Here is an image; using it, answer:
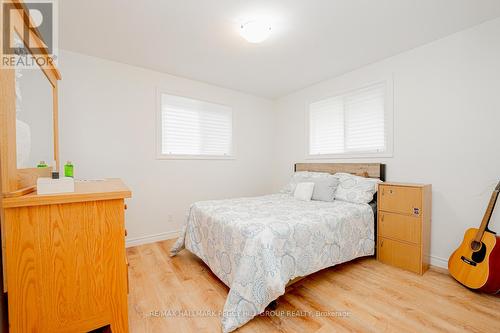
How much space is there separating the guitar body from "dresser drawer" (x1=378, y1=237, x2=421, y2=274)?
280 millimetres

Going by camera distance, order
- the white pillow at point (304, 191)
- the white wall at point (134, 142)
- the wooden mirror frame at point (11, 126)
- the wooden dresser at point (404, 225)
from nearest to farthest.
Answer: the wooden mirror frame at point (11, 126) → the wooden dresser at point (404, 225) → the white wall at point (134, 142) → the white pillow at point (304, 191)

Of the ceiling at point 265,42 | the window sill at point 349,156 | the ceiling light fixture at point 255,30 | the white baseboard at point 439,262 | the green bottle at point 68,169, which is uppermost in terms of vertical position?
the ceiling at point 265,42

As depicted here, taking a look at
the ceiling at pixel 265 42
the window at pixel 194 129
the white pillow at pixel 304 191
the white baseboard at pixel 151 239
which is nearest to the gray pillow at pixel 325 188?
the white pillow at pixel 304 191

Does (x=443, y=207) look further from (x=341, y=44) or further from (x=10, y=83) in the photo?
(x=10, y=83)

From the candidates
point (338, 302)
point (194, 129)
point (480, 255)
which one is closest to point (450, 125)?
point (480, 255)

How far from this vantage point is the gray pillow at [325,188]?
9.06 ft

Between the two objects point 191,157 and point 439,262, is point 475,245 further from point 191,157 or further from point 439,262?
point 191,157

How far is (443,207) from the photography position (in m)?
2.30

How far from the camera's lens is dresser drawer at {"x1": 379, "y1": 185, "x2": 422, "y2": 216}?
7.20 ft

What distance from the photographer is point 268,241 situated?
63.0 inches

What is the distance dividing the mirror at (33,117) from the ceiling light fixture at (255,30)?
5.24 feet

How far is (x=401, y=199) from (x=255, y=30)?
2.30 m

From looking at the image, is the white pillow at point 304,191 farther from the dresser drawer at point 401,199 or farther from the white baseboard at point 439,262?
the white baseboard at point 439,262

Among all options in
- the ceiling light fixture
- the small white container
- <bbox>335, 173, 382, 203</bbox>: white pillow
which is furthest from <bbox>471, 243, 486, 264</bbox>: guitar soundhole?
the small white container
